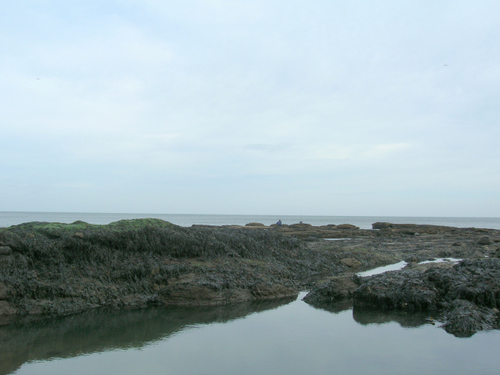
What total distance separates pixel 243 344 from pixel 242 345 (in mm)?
45

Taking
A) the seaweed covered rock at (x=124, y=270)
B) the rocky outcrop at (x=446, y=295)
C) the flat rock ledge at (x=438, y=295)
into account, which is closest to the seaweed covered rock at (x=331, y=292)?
the flat rock ledge at (x=438, y=295)

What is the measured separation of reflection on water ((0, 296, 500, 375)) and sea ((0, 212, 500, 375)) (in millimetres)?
13

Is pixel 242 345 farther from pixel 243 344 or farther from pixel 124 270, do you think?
pixel 124 270

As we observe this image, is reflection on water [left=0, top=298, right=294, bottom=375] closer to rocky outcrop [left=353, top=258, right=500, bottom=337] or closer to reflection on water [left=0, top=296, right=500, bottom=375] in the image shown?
reflection on water [left=0, top=296, right=500, bottom=375]

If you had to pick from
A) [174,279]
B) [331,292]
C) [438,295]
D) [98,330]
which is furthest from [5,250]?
[438,295]

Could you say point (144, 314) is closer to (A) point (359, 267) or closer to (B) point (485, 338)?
(B) point (485, 338)

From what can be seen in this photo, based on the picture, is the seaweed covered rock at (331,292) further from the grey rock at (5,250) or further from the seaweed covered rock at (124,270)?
the grey rock at (5,250)

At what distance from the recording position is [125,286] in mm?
8195

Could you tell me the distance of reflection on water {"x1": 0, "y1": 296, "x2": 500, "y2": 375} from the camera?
468 centimetres

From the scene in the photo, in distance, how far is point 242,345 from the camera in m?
5.52

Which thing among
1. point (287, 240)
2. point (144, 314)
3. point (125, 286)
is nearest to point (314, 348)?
point (144, 314)

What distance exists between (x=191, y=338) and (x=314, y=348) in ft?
5.94

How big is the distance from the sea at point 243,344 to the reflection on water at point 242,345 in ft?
0.04

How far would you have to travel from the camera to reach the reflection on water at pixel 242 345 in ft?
15.3
